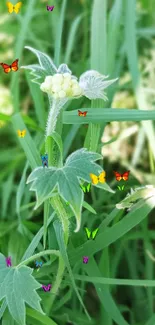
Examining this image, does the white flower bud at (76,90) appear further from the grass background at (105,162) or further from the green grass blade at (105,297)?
the green grass blade at (105,297)

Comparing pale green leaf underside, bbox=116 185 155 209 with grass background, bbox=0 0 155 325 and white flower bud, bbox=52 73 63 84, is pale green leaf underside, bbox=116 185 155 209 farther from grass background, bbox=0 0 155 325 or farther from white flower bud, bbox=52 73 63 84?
white flower bud, bbox=52 73 63 84

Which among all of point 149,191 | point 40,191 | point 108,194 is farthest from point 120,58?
point 40,191

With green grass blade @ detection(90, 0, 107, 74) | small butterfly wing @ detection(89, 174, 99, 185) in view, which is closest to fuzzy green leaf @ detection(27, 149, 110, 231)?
small butterfly wing @ detection(89, 174, 99, 185)

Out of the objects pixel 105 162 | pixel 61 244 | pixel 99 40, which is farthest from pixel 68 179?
pixel 105 162

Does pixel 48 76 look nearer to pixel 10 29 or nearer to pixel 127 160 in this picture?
pixel 127 160

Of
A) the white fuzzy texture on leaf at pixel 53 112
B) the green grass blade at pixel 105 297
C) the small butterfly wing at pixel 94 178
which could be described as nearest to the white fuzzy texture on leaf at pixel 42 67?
the white fuzzy texture on leaf at pixel 53 112
